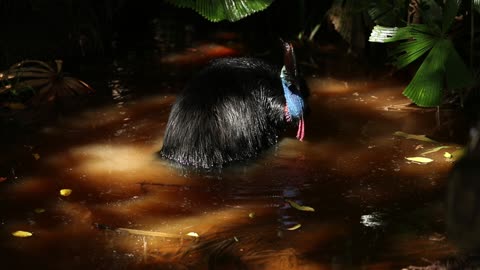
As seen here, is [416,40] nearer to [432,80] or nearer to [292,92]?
[432,80]

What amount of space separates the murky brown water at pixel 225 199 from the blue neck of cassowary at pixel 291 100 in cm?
23

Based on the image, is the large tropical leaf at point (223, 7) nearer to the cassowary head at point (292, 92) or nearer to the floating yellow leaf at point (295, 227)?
the cassowary head at point (292, 92)

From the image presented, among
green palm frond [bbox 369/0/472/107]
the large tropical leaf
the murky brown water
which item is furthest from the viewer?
the large tropical leaf

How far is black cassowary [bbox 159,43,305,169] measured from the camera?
481 centimetres

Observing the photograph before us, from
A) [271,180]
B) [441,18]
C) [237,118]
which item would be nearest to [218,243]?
[271,180]

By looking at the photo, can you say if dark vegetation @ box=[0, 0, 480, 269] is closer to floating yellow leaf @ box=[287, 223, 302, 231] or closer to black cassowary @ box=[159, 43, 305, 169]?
black cassowary @ box=[159, 43, 305, 169]

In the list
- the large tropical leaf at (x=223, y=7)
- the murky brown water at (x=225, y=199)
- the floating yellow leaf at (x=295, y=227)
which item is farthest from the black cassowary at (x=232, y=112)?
the floating yellow leaf at (x=295, y=227)

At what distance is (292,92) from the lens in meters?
5.20

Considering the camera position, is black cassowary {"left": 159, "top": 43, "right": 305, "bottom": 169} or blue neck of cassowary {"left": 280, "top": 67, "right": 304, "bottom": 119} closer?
black cassowary {"left": 159, "top": 43, "right": 305, "bottom": 169}

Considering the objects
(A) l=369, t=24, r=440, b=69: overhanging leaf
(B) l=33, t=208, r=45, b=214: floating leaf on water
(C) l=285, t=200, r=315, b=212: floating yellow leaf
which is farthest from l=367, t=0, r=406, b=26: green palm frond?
(B) l=33, t=208, r=45, b=214: floating leaf on water

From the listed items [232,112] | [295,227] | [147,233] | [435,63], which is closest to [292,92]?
[232,112]

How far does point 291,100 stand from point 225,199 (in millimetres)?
1096

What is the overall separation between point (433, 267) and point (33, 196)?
2402mm

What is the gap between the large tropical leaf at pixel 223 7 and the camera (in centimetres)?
572
